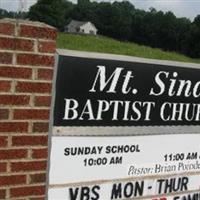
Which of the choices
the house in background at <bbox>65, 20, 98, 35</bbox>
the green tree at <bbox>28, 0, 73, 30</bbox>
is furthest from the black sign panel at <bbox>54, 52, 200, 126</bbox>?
the house in background at <bbox>65, 20, 98, 35</bbox>

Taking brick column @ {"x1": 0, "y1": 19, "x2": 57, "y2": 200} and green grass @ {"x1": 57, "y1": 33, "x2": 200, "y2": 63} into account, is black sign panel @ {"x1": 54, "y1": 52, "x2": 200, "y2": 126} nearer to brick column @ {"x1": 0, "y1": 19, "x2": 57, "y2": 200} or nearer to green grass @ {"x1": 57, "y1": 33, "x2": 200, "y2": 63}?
brick column @ {"x1": 0, "y1": 19, "x2": 57, "y2": 200}

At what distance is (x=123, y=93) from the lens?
4.63 m

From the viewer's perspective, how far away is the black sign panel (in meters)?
4.31

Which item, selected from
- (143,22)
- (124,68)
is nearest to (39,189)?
(124,68)

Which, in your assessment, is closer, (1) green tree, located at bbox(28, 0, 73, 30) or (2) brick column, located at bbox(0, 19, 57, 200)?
(2) brick column, located at bbox(0, 19, 57, 200)

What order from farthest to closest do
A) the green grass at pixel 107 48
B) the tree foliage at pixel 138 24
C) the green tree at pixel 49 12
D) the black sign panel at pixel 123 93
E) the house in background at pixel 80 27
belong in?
1. the house in background at pixel 80 27
2. the tree foliage at pixel 138 24
3. the green tree at pixel 49 12
4. the green grass at pixel 107 48
5. the black sign panel at pixel 123 93

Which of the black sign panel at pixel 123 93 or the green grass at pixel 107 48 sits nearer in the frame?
the black sign panel at pixel 123 93

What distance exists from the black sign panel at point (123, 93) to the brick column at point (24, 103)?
0.15 meters

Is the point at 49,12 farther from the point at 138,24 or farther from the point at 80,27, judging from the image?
the point at 138,24

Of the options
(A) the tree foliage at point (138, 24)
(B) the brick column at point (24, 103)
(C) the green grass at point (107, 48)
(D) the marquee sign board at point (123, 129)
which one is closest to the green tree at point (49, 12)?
(A) the tree foliage at point (138, 24)

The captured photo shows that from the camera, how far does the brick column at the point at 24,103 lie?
13.1ft

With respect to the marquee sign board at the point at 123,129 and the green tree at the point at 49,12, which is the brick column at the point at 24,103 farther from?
the green tree at the point at 49,12

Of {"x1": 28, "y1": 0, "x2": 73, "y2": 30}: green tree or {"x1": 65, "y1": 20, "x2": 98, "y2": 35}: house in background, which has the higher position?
{"x1": 28, "y1": 0, "x2": 73, "y2": 30}: green tree

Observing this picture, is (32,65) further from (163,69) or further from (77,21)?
(77,21)
